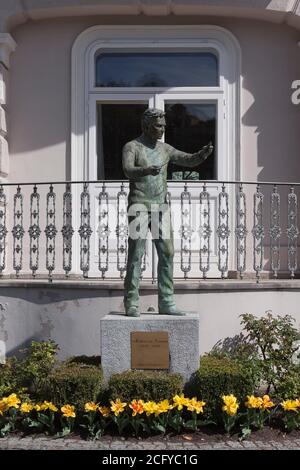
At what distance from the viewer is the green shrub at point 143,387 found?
489cm

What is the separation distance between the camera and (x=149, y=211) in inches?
210

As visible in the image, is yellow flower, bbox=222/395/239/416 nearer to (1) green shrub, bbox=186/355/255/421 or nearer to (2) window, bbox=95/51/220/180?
(1) green shrub, bbox=186/355/255/421

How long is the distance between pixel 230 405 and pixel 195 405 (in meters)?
0.28

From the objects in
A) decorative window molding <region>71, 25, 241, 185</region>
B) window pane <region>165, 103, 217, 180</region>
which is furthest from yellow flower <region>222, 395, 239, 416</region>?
window pane <region>165, 103, 217, 180</region>

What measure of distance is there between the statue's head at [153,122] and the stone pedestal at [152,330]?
1690 millimetres

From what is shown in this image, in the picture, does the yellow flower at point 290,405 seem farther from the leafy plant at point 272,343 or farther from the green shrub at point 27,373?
the green shrub at point 27,373

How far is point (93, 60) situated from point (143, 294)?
3.85m

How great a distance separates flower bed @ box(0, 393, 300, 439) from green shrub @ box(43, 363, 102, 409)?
74mm

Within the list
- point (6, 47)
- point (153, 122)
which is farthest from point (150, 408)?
point (6, 47)

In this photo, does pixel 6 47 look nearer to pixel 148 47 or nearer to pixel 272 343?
pixel 148 47

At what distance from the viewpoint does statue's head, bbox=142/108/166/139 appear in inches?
207

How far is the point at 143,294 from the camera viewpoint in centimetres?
643

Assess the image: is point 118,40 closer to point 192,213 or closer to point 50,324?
point 192,213
